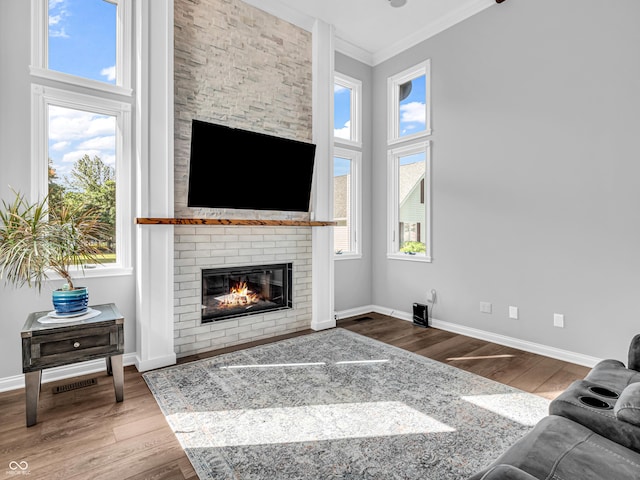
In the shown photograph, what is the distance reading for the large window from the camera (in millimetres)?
4391

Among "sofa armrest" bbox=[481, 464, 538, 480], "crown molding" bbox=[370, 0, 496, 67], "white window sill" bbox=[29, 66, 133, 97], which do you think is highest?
"crown molding" bbox=[370, 0, 496, 67]

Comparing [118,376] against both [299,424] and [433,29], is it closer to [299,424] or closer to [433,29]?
[299,424]

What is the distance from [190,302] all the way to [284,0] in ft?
11.0

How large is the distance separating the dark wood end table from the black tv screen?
1.29m

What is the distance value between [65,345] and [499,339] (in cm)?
385

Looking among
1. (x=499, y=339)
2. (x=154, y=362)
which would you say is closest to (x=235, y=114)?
(x=154, y=362)

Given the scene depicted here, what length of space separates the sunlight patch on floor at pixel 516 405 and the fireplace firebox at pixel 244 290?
2244 millimetres

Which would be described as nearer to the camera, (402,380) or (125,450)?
(125,450)

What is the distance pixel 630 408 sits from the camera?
130cm

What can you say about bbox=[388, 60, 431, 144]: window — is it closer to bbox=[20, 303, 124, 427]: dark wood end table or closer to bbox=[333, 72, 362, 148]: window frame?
bbox=[333, 72, 362, 148]: window frame

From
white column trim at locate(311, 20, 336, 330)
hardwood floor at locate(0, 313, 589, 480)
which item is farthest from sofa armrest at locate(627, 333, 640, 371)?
white column trim at locate(311, 20, 336, 330)

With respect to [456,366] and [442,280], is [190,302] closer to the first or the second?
[456,366]

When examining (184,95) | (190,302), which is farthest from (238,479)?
(184,95)

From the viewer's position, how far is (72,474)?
1.75m
